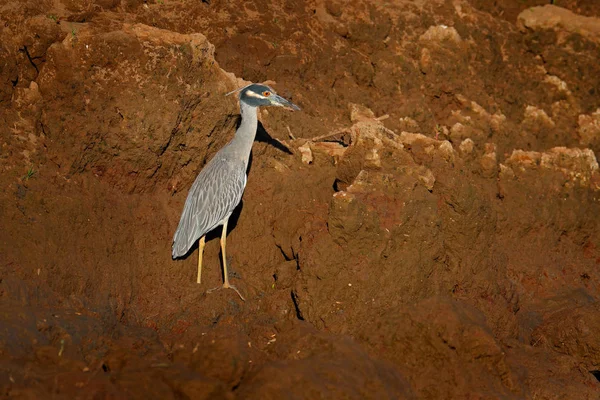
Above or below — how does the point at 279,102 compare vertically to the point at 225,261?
above

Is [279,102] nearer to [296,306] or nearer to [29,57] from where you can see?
[296,306]

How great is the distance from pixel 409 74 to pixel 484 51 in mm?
1456

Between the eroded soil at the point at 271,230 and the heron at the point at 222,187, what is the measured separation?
209mm

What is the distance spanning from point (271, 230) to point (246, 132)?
1.07 m

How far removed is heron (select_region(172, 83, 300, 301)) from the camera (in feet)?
23.4

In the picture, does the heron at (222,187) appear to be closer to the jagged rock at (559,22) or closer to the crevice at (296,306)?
the crevice at (296,306)

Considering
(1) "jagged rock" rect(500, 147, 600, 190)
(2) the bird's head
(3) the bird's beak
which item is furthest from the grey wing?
(1) "jagged rock" rect(500, 147, 600, 190)

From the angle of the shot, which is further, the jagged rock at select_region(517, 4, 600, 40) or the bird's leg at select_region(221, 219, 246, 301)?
the jagged rock at select_region(517, 4, 600, 40)

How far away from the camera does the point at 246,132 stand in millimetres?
7492

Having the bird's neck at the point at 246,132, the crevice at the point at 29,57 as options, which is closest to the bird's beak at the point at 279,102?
the bird's neck at the point at 246,132

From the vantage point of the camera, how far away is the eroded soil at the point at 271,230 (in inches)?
218

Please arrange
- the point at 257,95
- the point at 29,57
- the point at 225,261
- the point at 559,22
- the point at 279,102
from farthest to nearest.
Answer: the point at 559,22, the point at 279,102, the point at 257,95, the point at 225,261, the point at 29,57

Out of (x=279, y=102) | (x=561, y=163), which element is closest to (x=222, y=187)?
(x=279, y=102)

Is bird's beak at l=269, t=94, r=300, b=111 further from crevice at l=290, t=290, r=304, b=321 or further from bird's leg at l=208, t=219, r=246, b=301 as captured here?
crevice at l=290, t=290, r=304, b=321
